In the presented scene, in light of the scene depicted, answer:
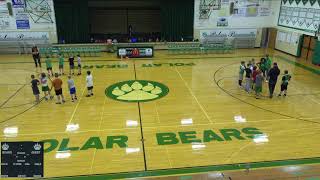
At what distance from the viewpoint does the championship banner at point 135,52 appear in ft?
72.0

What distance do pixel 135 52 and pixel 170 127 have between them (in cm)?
1248

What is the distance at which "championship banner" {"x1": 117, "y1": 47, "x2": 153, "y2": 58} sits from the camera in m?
21.9

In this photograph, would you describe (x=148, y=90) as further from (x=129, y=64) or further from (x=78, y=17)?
(x=78, y=17)

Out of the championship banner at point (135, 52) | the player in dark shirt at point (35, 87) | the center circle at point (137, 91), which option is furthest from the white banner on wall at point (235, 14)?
the player in dark shirt at point (35, 87)

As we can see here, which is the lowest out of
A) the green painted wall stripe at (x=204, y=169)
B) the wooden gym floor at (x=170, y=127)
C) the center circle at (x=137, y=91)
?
the green painted wall stripe at (x=204, y=169)

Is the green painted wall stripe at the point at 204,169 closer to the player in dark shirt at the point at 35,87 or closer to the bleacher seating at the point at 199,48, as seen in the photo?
the player in dark shirt at the point at 35,87

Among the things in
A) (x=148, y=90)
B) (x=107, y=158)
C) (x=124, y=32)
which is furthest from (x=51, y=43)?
(x=107, y=158)

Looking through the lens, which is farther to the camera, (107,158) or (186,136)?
(186,136)

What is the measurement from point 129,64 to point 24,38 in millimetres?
10196

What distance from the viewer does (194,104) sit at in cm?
1294

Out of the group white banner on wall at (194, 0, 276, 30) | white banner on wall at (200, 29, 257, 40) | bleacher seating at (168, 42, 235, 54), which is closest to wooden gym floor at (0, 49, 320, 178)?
bleacher seating at (168, 42, 235, 54)

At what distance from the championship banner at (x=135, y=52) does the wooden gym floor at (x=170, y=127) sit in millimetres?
5122

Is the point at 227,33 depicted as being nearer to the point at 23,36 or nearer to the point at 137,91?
the point at 137,91

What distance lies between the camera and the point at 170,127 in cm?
1065
